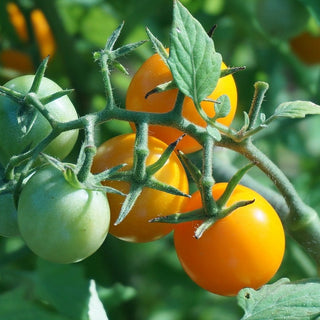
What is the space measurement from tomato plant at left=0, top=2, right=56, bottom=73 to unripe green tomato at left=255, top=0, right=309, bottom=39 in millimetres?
647

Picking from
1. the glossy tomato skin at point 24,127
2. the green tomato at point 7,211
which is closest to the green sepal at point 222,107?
the glossy tomato skin at point 24,127

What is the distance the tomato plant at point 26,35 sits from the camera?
2148 mm

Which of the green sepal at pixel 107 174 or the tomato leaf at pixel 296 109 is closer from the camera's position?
the green sepal at pixel 107 174

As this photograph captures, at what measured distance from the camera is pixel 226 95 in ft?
3.76

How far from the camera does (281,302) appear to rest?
1.17 metres

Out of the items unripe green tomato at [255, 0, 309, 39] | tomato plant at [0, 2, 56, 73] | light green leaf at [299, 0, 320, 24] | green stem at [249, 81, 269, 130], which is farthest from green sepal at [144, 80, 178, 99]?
tomato plant at [0, 2, 56, 73]

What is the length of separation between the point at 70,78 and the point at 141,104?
35.0 inches

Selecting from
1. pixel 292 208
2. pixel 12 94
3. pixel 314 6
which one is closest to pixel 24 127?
pixel 12 94

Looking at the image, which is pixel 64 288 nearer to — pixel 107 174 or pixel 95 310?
pixel 95 310

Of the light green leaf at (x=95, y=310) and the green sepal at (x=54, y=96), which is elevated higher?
the green sepal at (x=54, y=96)

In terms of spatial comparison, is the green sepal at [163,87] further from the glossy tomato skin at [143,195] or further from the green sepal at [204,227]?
the green sepal at [204,227]

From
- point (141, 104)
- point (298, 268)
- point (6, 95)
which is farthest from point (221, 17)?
point (6, 95)

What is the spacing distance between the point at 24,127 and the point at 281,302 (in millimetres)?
522

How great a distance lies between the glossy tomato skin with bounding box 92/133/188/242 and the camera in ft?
3.88
